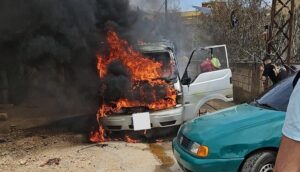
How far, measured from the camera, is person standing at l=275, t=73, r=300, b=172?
1.44 metres

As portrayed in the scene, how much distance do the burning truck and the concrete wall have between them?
461cm

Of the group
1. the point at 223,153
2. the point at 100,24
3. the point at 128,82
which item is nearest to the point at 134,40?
the point at 100,24

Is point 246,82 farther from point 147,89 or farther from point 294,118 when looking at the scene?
point 294,118

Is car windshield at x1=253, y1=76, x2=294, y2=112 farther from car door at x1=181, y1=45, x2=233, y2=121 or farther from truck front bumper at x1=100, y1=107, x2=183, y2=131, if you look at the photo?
car door at x1=181, y1=45, x2=233, y2=121

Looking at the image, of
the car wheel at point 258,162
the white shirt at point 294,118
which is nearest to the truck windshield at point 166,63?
the car wheel at point 258,162

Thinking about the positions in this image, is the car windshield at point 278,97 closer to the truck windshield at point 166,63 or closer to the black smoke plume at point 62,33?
the truck windshield at point 166,63

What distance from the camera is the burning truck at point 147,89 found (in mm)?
7711

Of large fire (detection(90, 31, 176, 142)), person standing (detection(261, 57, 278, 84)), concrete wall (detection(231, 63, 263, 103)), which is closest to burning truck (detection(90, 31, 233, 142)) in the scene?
large fire (detection(90, 31, 176, 142))

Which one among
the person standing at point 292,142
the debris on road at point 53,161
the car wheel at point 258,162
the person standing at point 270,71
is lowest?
the debris on road at point 53,161

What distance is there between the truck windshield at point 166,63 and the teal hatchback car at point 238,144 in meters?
3.24

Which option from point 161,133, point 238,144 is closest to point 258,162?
point 238,144

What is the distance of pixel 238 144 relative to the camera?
14.5ft

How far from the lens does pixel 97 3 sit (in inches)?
385

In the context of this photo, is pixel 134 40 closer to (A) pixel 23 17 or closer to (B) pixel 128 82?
(B) pixel 128 82
